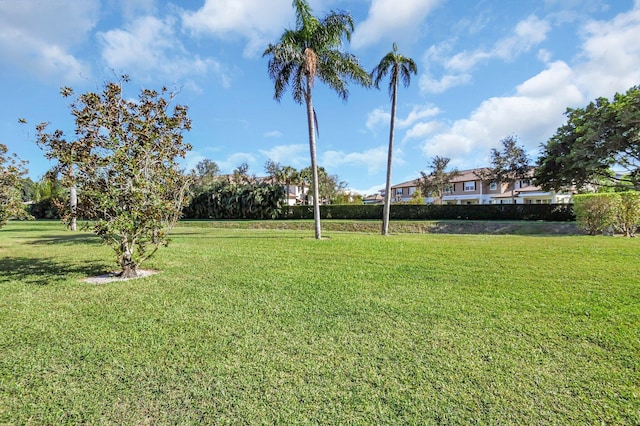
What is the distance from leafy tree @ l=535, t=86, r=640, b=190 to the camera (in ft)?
62.2

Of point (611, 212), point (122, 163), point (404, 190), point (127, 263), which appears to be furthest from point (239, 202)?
point (404, 190)

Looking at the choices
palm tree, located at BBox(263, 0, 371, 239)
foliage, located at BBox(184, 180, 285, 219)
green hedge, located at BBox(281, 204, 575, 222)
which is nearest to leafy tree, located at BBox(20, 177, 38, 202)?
palm tree, located at BBox(263, 0, 371, 239)

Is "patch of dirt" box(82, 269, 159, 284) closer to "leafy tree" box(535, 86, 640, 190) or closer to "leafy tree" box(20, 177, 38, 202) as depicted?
"leafy tree" box(20, 177, 38, 202)

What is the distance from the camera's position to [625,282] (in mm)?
5355

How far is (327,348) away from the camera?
11.0 ft

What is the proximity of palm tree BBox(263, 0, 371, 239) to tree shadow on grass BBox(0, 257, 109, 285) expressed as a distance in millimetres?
8033

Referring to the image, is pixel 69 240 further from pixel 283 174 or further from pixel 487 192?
pixel 487 192

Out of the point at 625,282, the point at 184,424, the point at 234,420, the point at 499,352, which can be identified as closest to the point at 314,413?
the point at 234,420

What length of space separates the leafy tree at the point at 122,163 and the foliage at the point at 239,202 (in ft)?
79.8

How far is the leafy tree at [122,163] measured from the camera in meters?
5.75

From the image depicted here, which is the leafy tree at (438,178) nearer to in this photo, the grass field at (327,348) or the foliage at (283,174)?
the foliage at (283,174)

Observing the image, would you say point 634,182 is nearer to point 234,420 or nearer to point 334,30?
point 334,30

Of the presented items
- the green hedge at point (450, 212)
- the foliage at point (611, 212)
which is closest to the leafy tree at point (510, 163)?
the green hedge at point (450, 212)

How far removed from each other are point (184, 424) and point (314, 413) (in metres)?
0.94
